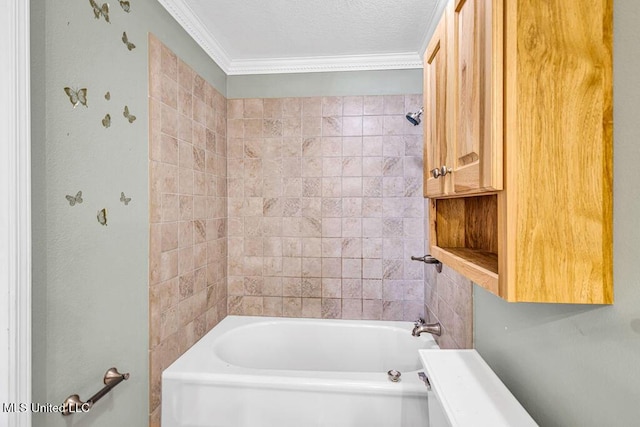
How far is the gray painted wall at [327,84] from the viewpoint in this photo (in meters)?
2.29

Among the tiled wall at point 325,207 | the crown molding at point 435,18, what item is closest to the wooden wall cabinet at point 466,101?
the crown molding at point 435,18

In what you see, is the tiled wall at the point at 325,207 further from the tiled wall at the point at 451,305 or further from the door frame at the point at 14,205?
the door frame at the point at 14,205

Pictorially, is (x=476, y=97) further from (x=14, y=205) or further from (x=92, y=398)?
(x=92, y=398)

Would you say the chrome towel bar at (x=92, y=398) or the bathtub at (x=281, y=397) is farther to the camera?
the bathtub at (x=281, y=397)

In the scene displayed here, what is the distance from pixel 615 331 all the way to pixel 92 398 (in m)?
1.49

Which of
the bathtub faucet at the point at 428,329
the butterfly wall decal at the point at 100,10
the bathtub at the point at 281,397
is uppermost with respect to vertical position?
the butterfly wall decal at the point at 100,10

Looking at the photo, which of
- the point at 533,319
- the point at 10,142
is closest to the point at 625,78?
the point at 533,319

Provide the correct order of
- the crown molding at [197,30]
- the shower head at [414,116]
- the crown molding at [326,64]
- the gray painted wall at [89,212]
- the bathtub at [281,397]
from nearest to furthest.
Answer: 1. the gray painted wall at [89,212]
2. the bathtub at [281,397]
3. the crown molding at [197,30]
4. the shower head at [414,116]
5. the crown molding at [326,64]

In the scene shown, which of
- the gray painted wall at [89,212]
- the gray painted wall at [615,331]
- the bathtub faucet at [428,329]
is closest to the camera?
the gray painted wall at [615,331]

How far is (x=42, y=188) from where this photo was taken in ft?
3.06

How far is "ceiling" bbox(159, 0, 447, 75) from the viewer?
1714 millimetres

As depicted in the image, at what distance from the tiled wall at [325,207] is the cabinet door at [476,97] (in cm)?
135

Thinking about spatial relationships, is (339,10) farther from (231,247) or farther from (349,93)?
(231,247)

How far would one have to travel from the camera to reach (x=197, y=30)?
1872mm
